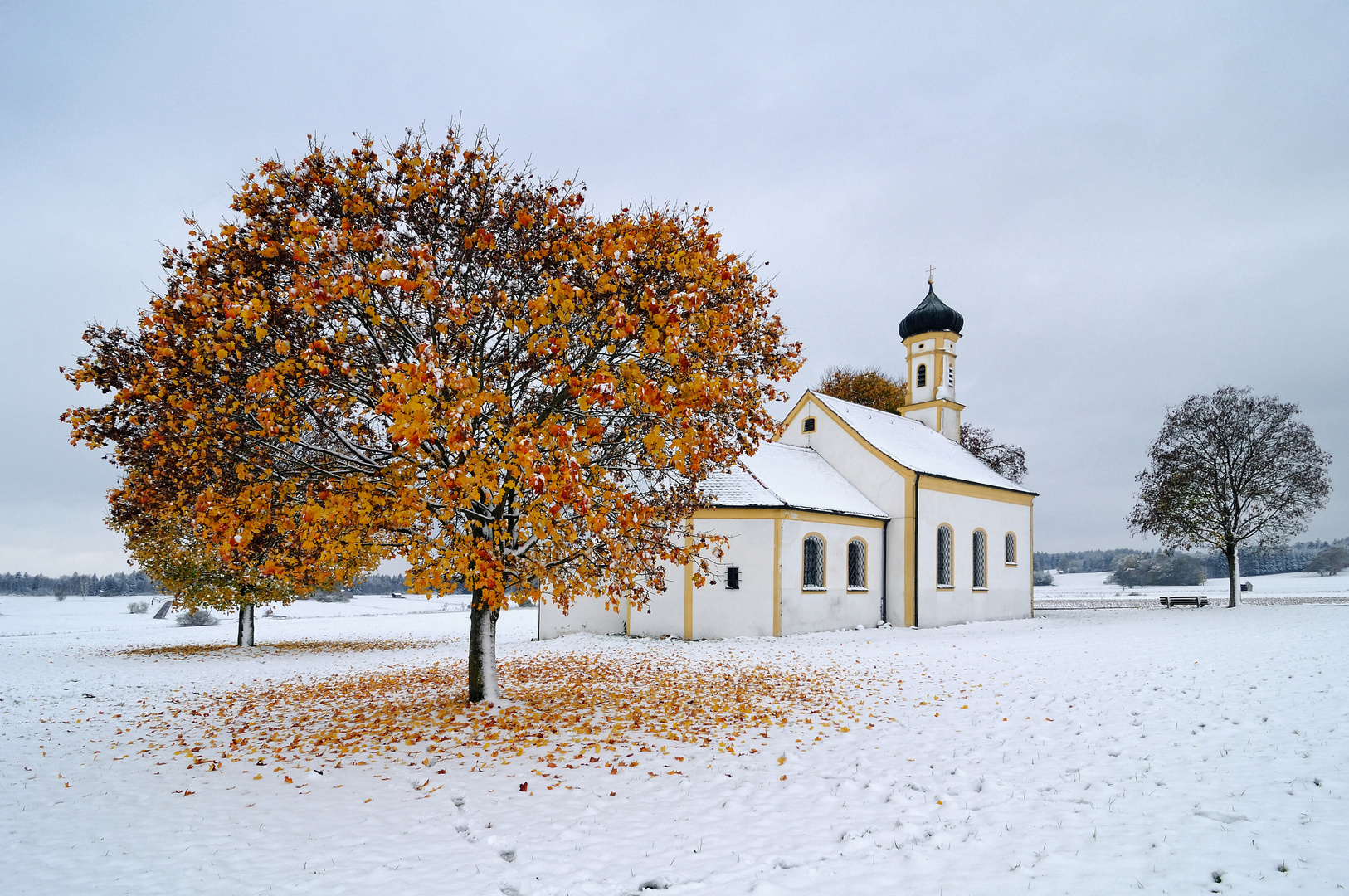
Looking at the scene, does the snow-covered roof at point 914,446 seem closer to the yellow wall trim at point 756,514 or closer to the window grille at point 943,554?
the window grille at point 943,554

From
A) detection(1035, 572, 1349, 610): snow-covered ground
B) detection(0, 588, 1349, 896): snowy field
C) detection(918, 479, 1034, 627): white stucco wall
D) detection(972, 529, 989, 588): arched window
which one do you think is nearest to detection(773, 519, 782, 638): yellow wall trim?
detection(918, 479, 1034, 627): white stucco wall

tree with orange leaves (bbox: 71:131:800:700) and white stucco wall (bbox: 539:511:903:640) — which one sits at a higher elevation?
tree with orange leaves (bbox: 71:131:800:700)

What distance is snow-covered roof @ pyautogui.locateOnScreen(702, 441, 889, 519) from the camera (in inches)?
853

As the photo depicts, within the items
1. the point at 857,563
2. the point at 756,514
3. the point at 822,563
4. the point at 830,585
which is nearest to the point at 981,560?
the point at 857,563

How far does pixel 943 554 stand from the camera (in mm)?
26625

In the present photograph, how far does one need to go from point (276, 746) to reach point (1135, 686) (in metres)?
12.0

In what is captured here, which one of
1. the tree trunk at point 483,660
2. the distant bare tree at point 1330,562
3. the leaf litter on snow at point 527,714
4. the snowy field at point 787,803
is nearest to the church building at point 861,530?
the leaf litter on snow at point 527,714

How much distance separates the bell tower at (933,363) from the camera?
3225 cm

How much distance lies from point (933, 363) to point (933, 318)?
2.01 meters

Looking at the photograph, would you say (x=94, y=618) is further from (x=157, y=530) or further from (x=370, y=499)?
(x=370, y=499)

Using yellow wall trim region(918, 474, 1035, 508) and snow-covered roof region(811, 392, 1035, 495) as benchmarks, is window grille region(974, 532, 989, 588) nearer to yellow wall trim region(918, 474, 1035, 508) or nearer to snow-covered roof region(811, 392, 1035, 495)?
yellow wall trim region(918, 474, 1035, 508)

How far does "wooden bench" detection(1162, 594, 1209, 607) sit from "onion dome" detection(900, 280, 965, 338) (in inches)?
729

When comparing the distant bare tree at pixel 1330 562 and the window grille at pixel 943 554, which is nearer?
the window grille at pixel 943 554

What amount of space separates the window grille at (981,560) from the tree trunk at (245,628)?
999 inches
